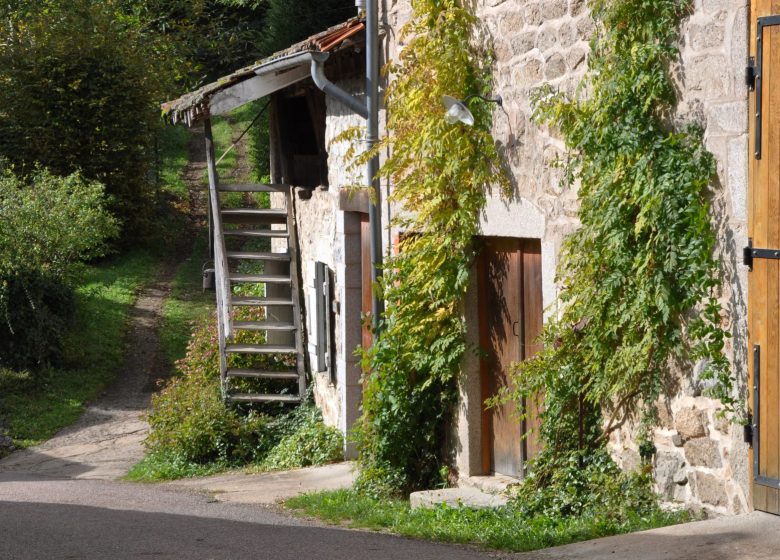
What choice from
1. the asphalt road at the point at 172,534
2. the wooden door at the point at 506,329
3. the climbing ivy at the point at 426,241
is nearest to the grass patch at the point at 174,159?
the climbing ivy at the point at 426,241

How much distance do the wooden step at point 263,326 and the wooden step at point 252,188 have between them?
159 cm

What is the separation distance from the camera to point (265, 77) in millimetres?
10406

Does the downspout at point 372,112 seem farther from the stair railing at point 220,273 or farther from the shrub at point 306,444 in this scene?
the stair railing at point 220,273

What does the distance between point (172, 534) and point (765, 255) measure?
3717mm

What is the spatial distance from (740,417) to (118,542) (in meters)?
3.46

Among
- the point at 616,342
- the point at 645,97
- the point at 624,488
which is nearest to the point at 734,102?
the point at 645,97

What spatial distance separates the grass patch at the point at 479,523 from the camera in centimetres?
548

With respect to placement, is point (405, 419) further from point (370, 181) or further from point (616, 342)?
point (616, 342)

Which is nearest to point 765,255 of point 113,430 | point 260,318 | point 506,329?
point 506,329


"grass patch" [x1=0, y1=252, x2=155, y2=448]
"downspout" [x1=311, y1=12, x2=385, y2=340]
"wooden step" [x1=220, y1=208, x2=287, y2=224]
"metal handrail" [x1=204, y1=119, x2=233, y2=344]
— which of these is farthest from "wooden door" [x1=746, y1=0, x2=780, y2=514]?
"grass patch" [x1=0, y1=252, x2=155, y2=448]

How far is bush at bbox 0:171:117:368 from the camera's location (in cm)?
1484

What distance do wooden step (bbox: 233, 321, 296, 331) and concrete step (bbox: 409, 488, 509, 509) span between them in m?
4.55

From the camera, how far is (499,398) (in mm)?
7469

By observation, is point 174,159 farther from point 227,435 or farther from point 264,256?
point 227,435
